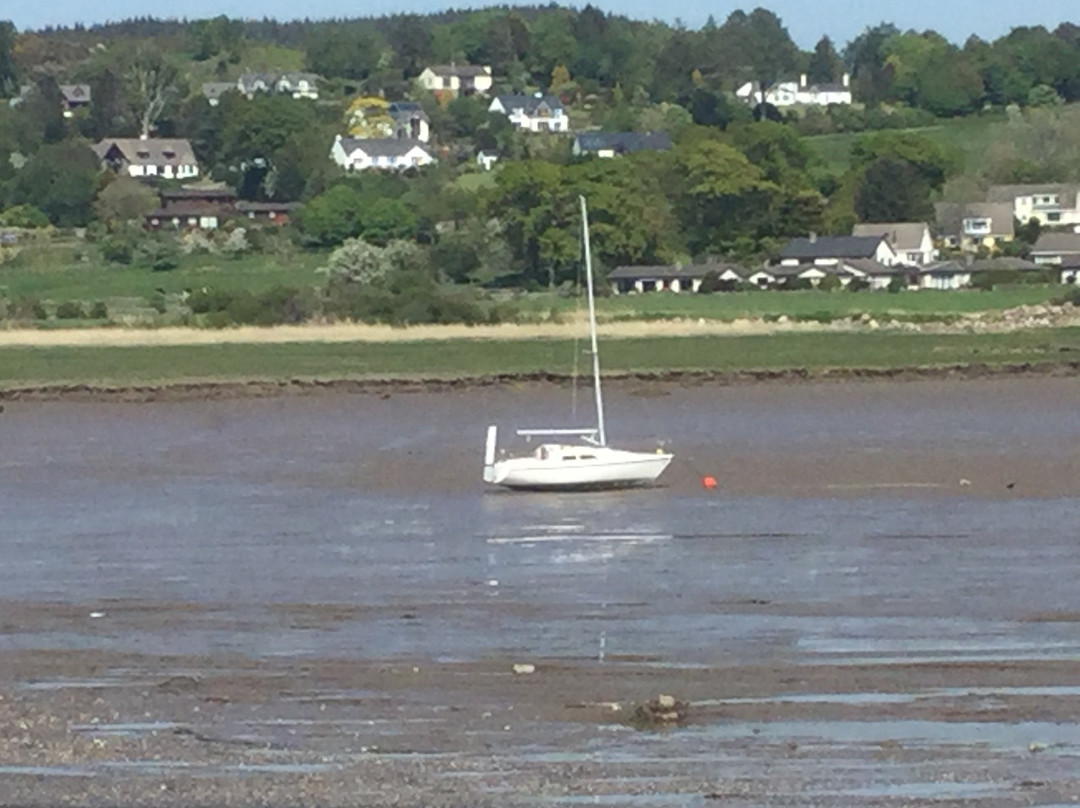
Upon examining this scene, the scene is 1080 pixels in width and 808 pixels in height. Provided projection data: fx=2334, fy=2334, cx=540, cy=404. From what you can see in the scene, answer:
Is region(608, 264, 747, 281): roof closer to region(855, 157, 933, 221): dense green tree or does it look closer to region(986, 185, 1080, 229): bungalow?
region(855, 157, 933, 221): dense green tree

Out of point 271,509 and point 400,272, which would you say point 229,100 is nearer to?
point 400,272

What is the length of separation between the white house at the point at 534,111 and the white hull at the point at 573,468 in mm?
139052

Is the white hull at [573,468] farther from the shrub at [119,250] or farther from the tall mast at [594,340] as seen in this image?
the shrub at [119,250]

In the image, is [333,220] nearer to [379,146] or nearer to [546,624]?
[379,146]

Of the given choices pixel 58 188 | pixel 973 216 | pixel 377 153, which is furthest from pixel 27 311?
pixel 377 153

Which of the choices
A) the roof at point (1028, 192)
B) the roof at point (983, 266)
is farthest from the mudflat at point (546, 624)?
the roof at point (1028, 192)

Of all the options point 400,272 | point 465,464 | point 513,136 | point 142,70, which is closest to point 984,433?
point 465,464

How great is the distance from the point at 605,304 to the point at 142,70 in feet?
389

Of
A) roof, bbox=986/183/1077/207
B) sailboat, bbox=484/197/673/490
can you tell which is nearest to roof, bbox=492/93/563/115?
roof, bbox=986/183/1077/207

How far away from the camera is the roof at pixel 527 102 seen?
598ft

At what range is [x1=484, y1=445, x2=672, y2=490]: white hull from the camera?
29.6 meters

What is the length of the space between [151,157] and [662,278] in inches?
2955

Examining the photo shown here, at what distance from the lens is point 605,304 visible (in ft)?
232

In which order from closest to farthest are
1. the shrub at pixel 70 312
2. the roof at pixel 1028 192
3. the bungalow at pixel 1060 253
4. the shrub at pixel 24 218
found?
the shrub at pixel 70 312 → the bungalow at pixel 1060 253 → the roof at pixel 1028 192 → the shrub at pixel 24 218
